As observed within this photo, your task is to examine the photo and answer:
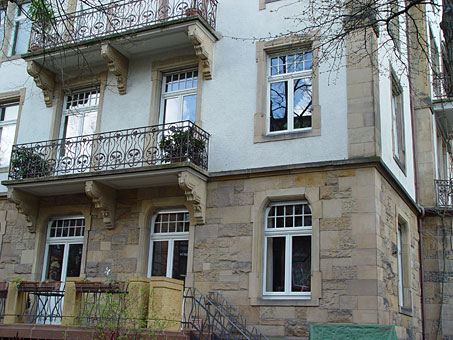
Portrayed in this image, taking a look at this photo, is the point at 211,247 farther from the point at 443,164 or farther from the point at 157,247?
the point at 443,164

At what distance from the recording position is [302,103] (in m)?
12.5

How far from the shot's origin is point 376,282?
10.6m

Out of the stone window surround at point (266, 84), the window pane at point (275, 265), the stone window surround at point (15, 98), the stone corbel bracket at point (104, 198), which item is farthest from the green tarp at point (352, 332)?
the stone window surround at point (15, 98)

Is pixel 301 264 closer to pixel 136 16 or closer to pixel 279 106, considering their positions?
pixel 279 106

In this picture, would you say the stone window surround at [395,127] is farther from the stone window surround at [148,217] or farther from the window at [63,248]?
the window at [63,248]

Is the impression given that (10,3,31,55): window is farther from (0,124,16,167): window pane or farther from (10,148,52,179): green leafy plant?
(10,148,52,179): green leafy plant

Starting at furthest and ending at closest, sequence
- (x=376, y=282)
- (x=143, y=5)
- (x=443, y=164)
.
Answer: (x=443, y=164), (x=143, y=5), (x=376, y=282)

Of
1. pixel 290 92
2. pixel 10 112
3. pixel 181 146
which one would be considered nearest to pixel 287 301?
pixel 181 146

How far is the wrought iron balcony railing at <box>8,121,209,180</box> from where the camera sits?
12297mm

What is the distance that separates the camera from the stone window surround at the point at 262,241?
1102 cm

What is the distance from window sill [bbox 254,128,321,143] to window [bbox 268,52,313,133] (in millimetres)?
253

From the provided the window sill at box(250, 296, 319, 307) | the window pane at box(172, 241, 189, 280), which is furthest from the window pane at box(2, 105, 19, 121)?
the window sill at box(250, 296, 319, 307)

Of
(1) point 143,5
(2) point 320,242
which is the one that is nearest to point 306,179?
(2) point 320,242

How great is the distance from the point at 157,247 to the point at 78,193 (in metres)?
2.42
